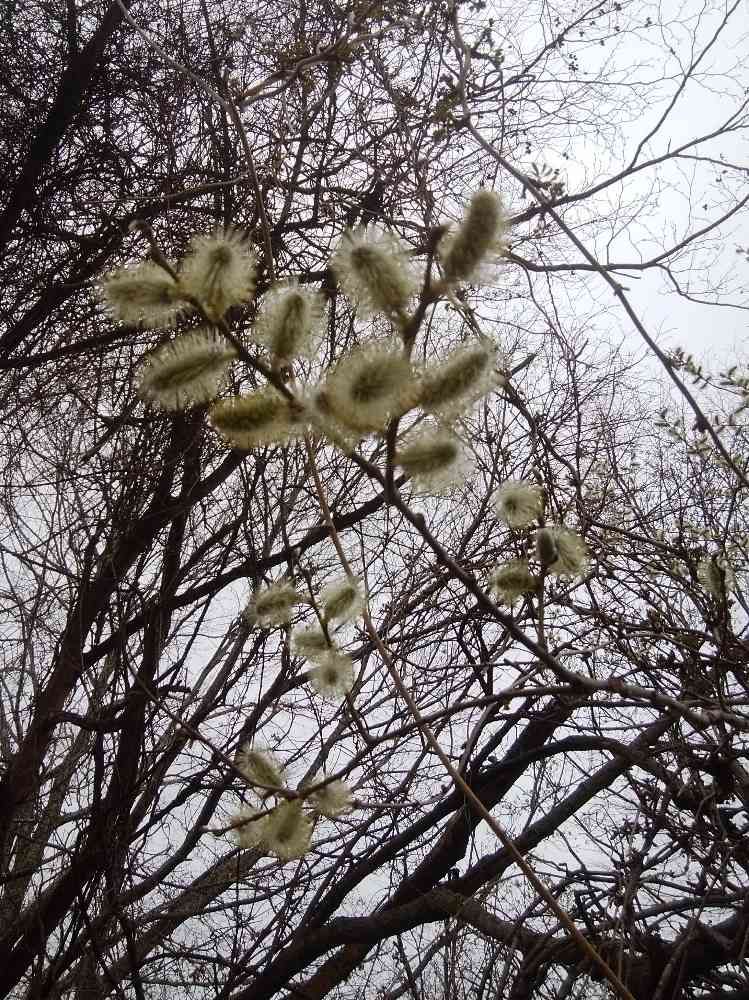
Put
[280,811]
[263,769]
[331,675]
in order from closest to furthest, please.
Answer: [280,811], [263,769], [331,675]

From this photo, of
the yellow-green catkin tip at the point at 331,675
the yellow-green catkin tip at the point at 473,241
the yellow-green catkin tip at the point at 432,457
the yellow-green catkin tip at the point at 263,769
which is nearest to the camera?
the yellow-green catkin tip at the point at 473,241

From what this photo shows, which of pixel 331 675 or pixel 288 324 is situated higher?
pixel 288 324

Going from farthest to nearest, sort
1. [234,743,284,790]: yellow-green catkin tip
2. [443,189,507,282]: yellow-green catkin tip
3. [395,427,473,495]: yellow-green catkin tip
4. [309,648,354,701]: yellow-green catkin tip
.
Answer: [309,648,354,701]: yellow-green catkin tip, [234,743,284,790]: yellow-green catkin tip, [395,427,473,495]: yellow-green catkin tip, [443,189,507,282]: yellow-green catkin tip

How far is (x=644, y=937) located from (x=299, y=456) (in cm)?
172

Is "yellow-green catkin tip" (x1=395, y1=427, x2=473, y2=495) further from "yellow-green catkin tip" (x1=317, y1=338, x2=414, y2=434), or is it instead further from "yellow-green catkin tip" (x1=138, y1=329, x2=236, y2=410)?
"yellow-green catkin tip" (x1=138, y1=329, x2=236, y2=410)

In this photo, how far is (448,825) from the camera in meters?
2.41

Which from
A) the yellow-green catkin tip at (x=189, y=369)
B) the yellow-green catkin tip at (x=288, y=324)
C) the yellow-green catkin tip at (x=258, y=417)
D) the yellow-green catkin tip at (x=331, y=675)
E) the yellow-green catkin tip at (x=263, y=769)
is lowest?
the yellow-green catkin tip at (x=263, y=769)

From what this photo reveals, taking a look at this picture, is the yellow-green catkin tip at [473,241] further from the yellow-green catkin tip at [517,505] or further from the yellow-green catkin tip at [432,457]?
the yellow-green catkin tip at [517,505]

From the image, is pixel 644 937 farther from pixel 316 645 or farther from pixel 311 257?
pixel 311 257

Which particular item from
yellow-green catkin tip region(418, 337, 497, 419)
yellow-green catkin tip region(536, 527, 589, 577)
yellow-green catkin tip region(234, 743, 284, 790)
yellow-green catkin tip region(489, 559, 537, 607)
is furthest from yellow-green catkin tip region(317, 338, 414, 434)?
yellow-green catkin tip region(234, 743, 284, 790)

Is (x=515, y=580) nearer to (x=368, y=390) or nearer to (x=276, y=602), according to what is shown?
(x=276, y=602)

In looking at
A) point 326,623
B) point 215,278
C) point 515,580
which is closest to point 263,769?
point 326,623

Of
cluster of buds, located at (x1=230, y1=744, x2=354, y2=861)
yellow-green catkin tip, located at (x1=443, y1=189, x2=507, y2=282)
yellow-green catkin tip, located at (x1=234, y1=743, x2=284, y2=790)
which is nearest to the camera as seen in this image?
yellow-green catkin tip, located at (x1=443, y1=189, x2=507, y2=282)

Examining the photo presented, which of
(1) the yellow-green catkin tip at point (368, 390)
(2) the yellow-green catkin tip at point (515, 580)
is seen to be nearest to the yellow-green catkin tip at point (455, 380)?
(1) the yellow-green catkin tip at point (368, 390)
